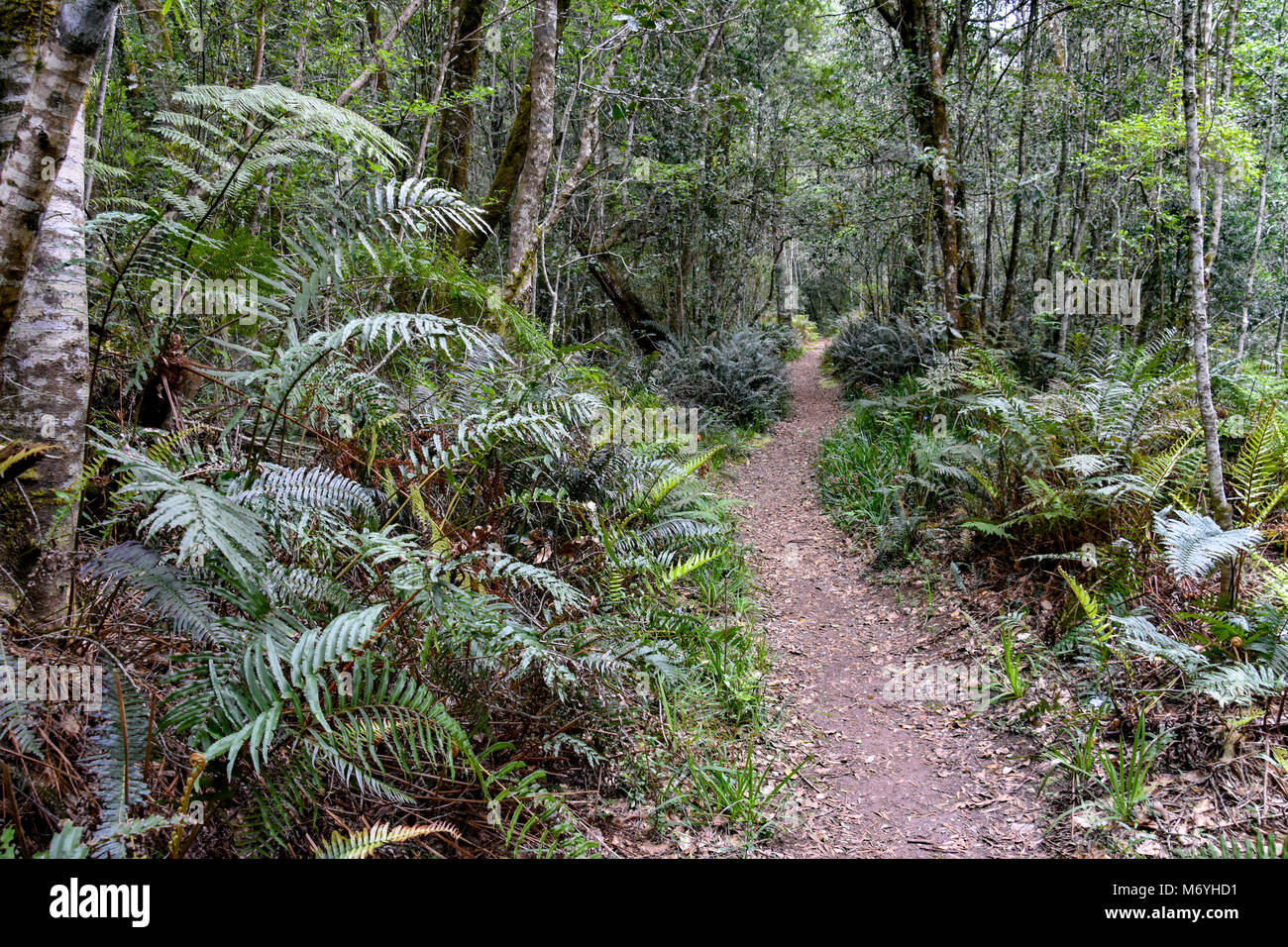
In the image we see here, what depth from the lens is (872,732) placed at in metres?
3.75

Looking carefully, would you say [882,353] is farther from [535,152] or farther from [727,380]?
[535,152]

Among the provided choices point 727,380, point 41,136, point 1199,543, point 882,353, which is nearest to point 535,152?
point 41,136

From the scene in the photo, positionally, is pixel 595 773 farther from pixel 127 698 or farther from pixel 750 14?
pixel 750 14

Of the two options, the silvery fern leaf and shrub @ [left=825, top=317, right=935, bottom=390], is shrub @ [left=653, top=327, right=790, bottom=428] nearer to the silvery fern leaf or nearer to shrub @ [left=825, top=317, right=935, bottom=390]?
shrub @ [left=825, top=317, right=935, bottom=390]

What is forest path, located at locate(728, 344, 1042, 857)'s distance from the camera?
2.97 metres

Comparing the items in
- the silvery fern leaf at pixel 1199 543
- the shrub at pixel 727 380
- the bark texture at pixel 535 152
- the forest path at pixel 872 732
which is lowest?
the forest path at pixel 872 732

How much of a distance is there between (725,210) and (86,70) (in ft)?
37.6

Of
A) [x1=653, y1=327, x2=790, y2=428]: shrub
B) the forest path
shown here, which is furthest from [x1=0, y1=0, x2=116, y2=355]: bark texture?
[x1=653, y1=327, x2=790, y2=428]: shrub

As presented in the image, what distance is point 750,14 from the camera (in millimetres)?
11469

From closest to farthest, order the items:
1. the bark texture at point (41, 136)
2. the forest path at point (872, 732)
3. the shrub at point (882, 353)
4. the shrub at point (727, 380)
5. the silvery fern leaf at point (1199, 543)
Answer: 1. the bark texture at point (41, 136)
2. the forest path at point (872, 732)
3. the silvery fern leaf at point (1199, 543)
4. the shrub at point (882, 353)
5. the shrub at point (727, 380)

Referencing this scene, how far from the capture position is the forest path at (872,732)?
2.97 m

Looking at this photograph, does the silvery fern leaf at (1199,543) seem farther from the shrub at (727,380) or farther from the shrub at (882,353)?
the shrub at (727,380)

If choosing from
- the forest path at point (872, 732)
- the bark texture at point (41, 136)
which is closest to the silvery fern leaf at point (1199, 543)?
the forest path at point (872, 732)
